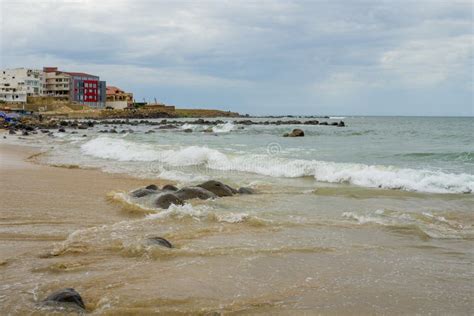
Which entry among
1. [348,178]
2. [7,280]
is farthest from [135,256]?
[348,178]

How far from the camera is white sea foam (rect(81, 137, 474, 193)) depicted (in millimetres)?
13266

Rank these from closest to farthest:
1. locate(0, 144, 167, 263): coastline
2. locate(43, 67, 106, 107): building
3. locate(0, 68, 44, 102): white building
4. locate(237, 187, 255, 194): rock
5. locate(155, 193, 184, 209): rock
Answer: locate(0, 144, 167, 263): coastline
locate(155, 193, 184, 209): rock
locate(237, 187, 255, 194): rock
locate(0, 68, 44, 102): white building
locate(43, 67, 106, 107): building

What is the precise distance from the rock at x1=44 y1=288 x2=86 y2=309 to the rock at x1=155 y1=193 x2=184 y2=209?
516cm

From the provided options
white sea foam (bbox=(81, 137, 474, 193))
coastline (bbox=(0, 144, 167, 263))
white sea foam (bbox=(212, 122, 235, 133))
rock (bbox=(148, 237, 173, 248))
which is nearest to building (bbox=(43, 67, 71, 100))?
white sea foam (bbox=(212, 122, 235, 133))

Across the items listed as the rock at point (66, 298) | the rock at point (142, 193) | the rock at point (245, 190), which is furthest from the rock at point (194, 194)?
the rock at point (66, 298)

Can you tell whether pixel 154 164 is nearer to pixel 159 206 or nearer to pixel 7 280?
pixel 159 206

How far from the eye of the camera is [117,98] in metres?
123

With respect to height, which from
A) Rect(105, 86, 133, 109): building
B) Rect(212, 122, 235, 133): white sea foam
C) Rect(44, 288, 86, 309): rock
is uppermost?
Rect(105, 86, 133, 109): building

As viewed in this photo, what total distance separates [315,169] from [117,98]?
370 ft

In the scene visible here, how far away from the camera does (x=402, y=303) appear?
4.89m

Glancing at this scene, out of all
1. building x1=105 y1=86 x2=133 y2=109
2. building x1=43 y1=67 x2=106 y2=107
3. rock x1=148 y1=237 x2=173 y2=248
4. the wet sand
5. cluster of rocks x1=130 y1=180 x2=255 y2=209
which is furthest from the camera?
building x1=105 y1=86 x2=133 y2=109

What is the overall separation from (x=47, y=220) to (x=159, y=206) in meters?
2.19

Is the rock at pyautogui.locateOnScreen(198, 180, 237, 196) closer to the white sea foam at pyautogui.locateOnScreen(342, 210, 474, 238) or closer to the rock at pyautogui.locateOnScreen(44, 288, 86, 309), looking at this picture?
the white sea foam at pyautogui.locateOnScreen(342, 210, 474, 238)

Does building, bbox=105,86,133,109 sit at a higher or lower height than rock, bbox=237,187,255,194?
higher
